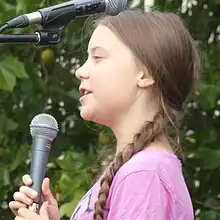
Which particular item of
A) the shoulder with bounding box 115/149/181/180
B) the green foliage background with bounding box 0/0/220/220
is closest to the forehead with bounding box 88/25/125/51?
the shoulder with bounding box 115/149/181/180

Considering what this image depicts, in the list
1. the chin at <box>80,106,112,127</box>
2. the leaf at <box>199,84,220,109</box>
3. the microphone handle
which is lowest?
the leaf at <box>199,84,220,109</box>

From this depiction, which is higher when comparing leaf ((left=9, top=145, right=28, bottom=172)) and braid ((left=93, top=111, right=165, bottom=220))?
braid ((left=93, top=111, right=165, bottom=220))

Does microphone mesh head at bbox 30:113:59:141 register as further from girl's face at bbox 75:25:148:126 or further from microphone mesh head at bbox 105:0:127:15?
microphone mesh head at bbox 105:0:127:15

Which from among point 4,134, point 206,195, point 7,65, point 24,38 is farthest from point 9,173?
point 24,38

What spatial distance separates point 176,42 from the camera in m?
→ 1.72

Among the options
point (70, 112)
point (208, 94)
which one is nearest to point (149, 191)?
point (208, 94)

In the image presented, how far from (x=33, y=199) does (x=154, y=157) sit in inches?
9.8

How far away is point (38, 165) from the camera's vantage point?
5.41ft

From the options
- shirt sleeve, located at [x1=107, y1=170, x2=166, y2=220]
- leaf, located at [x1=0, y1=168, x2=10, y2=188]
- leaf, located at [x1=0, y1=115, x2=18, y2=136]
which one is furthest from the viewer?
leaf, located at [x1=0, y1=115, x2=18, y2=136]

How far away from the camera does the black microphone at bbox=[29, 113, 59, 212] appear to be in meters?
1.64

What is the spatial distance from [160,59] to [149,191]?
0.97 feet

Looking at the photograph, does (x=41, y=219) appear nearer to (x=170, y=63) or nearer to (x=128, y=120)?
(x=128, y=120)

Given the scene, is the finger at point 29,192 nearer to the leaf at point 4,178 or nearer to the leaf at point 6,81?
the leaf at point 6,81

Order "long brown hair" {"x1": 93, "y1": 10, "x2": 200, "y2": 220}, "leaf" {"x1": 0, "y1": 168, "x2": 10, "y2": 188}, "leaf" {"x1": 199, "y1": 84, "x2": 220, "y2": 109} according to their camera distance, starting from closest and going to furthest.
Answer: "long brown hair" {"x1": 93, "y1": 10, "x2": 200, "y2": 220} < "leaf" {"x1": 199, "y1": 84, "x2": 220, "y2": 109} < "leaf" {"x1": 0, "y1": 168, "x2": 10, "y2": 188}
